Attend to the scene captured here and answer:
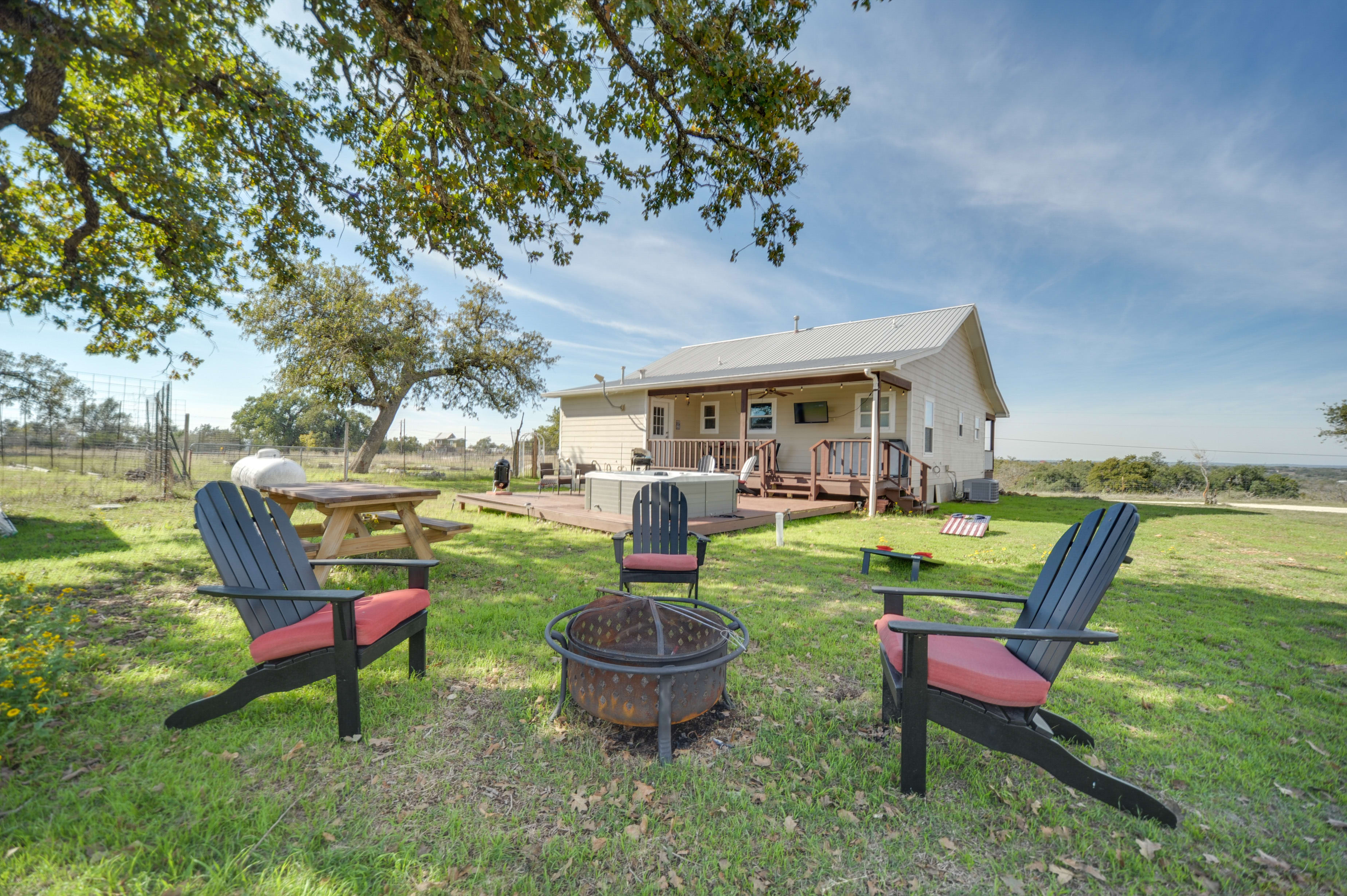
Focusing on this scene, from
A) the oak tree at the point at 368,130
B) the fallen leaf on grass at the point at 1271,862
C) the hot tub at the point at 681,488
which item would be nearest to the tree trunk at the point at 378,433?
the oak tree at the point at 368,130

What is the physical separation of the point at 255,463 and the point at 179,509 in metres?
1.49

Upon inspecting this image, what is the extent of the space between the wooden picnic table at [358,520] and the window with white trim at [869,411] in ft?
35.4

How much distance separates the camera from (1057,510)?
13.0m

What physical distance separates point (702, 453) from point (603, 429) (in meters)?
3.80

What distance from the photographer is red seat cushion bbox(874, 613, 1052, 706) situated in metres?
1.99

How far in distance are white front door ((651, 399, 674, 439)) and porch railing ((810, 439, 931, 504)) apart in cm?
548

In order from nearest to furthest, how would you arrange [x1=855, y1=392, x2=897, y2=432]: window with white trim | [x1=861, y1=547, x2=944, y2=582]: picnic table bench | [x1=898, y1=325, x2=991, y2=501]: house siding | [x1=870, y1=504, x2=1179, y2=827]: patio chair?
1. [x1=870, y1=504, x2=1179, y2=827]: patio chair
2. [x1=861, y1=547, x2=944, y2=582]: picnic table bench
3. [x1=855, y1=392, x2=897, y2=432]: window with white trim
4. [x1=898, y1=325, x2=991, y2=501]: house siding

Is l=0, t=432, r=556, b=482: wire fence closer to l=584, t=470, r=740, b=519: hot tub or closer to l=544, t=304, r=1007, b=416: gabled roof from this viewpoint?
l=544, t=304, r=1007, b=416: gabled roof

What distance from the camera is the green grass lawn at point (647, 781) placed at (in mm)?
1693

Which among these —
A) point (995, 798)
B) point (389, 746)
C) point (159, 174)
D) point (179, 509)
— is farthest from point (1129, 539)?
point (179, 509)

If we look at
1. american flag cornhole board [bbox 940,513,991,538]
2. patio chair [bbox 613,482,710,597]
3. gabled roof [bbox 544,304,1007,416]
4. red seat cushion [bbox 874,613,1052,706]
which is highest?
gabled roof [bbox 544,304,1007,416]

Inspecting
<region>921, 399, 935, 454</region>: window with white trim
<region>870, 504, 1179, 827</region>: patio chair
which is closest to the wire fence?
<region>921, 399, 935, 454</region>: window with white trim

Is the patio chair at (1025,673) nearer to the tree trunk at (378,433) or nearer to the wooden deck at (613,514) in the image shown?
the wooden deck at (613,514)

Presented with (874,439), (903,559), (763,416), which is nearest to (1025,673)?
(903,559)
